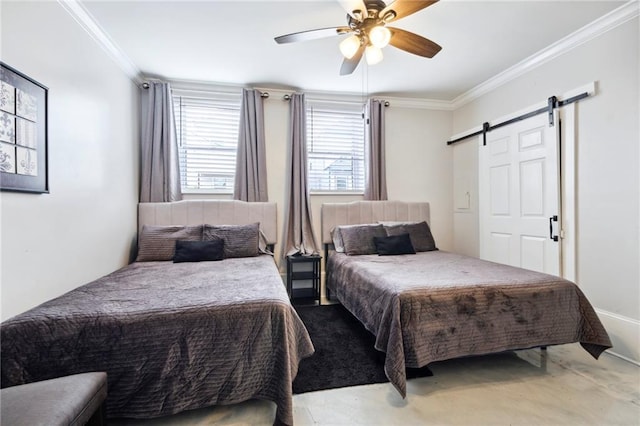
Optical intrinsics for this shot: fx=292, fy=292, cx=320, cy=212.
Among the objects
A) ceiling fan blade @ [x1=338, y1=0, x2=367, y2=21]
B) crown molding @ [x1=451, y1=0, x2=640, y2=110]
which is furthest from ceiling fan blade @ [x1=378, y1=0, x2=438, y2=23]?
crown molding @ [x1=451, y1=0, x2=640, y2=110]

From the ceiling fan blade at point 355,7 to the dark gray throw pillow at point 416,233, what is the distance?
2222 mm

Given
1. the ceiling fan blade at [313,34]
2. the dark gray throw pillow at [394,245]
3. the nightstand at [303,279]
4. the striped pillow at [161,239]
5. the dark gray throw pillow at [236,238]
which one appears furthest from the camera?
the nightstand at [303,279]

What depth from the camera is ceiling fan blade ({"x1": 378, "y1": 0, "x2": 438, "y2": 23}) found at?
1.73 m

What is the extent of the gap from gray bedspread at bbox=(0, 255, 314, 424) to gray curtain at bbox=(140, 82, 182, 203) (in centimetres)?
187

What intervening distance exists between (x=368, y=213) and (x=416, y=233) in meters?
0.66

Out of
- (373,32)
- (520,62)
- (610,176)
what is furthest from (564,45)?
(373,32)

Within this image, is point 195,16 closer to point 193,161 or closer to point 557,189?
point 193,161

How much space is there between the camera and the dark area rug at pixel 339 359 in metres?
1.93

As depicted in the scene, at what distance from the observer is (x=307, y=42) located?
2668mm

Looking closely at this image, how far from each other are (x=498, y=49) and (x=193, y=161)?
3.49 meters

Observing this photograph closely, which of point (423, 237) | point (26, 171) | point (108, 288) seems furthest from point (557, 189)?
point (26, 171)

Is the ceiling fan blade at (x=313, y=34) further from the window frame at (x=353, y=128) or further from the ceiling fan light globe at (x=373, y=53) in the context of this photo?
the window frame at (x=353, y=128)

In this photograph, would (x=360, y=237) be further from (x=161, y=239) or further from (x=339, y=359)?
(x=161, y=239)

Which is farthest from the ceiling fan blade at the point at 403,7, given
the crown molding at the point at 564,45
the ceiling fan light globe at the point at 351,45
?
the crown molding at the point at 564,45
